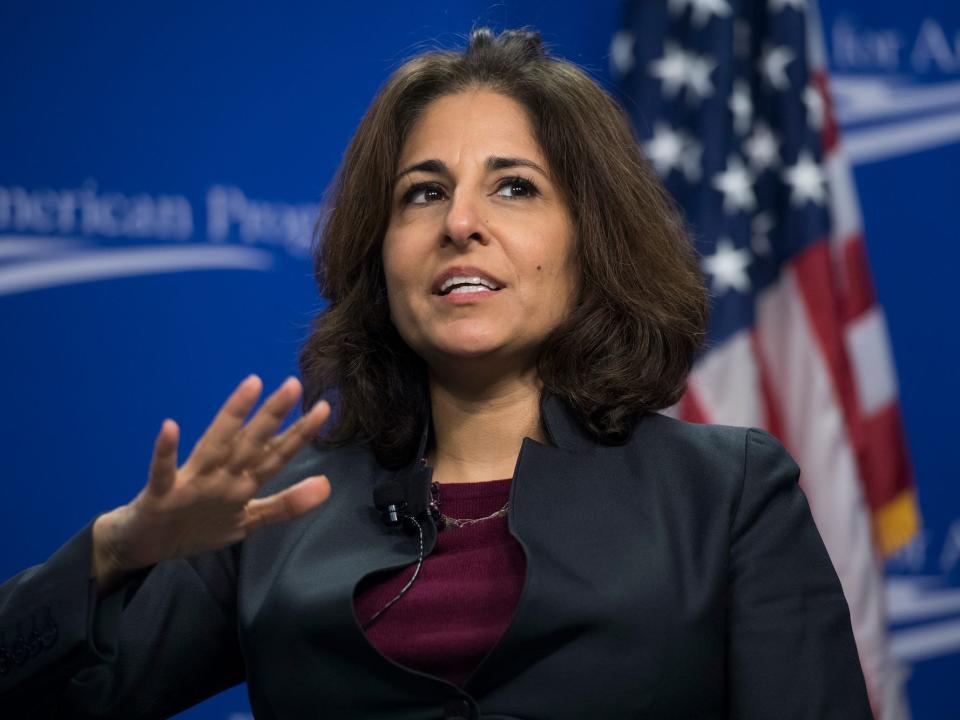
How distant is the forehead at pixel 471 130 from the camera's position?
1.77 m

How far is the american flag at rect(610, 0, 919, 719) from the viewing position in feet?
9.98

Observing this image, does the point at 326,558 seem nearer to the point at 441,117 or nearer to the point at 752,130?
the point at 441,117

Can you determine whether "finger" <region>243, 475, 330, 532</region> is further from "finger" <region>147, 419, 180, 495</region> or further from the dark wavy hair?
the dark wavy hair

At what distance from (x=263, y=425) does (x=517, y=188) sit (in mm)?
643

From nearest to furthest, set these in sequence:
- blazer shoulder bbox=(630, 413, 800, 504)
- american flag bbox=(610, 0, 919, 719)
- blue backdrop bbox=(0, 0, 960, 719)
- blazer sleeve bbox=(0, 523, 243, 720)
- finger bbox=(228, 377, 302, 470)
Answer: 1. finger bbox=(228, 377, 302, 470)
2. blazer sleeve bbox=(0, 523, 243, 720)
3. blazer shoulder bbox=(630, 413, 800, 504)
4. blue backdrop bbox=(0, 0, 960, 719)
5. american flag bbox=(610, 0, 919, 719)

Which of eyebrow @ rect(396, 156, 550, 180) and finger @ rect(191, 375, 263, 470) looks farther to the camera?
eyebrow @ rect(396, 156, 550, 180)

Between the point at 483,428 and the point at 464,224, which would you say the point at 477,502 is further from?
the point at 464,224

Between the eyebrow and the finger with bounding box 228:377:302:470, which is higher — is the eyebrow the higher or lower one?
the higher one

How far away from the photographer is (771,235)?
3.15 meters

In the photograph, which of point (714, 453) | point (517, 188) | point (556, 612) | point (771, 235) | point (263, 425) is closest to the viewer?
point (263, 425)

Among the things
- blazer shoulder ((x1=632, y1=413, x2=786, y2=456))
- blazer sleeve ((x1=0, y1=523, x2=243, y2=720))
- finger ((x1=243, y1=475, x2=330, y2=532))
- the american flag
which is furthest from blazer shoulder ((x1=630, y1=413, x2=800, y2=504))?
the american flag

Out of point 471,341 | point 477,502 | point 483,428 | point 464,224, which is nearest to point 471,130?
point 464,224

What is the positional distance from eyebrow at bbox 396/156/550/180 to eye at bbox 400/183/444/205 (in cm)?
2

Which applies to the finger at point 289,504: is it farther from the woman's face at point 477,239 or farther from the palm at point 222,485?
the woman's face at point 477,239
